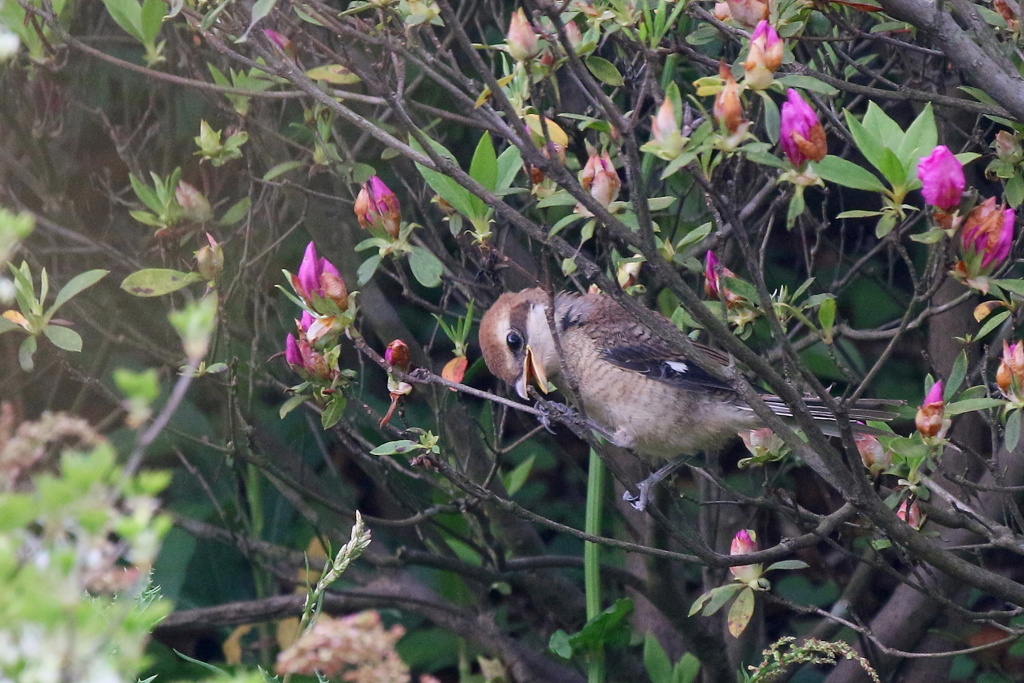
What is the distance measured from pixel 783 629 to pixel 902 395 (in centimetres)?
122

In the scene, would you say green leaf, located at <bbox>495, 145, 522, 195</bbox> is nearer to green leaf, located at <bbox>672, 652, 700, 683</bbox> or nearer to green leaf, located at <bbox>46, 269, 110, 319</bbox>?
green leaf, located at <bbox>46, 269, 110, 319</bbox>

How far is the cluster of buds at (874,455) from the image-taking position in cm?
245

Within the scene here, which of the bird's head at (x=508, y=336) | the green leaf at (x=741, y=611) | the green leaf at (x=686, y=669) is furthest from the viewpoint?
the green leaf at (x=686, y=669)

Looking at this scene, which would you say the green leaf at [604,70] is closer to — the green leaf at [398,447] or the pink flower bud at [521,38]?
the pink flower bud at [521,38]

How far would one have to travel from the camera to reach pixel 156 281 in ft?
8.80

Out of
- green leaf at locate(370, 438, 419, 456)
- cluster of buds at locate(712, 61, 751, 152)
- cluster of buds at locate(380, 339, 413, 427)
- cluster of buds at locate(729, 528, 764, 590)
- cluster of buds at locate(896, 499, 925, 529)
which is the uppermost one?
cluster of buds at locate(712, 61, 751, 152)

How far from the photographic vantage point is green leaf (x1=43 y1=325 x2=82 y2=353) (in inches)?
99.7

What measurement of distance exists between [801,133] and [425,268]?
98cm

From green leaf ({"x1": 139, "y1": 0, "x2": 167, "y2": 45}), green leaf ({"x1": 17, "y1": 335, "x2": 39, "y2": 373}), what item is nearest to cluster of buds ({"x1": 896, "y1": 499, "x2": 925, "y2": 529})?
green leaf ({"x1": 17, "y1": 335, "x2": 39, "y2": 373})

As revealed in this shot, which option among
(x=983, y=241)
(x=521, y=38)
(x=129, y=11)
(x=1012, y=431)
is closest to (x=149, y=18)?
(x=129, y=11)

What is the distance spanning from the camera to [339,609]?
3631 mm

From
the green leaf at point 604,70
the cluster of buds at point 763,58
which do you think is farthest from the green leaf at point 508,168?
the cluster of buds at point 763,58

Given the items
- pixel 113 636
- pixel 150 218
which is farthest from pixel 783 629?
pixel 113 636

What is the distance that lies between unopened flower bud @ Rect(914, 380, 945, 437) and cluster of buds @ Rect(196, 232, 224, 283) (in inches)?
71.6
